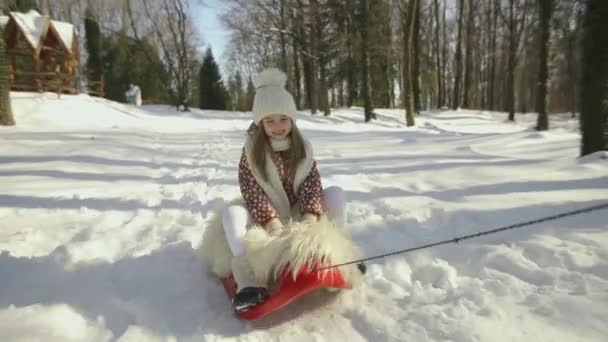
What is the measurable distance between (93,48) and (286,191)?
28.7 metres

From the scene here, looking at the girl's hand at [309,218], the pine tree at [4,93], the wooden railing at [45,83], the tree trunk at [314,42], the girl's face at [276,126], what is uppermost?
the tree trunk at [314,42]

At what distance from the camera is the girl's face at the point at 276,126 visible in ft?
7.93

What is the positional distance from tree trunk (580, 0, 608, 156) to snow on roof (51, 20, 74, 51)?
2003 cm

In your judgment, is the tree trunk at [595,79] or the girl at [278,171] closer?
the girl at [278,171]

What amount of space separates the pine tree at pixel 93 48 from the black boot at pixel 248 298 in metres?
28.6

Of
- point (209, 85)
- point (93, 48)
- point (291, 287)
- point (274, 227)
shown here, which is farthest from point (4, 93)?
point (209, 85)

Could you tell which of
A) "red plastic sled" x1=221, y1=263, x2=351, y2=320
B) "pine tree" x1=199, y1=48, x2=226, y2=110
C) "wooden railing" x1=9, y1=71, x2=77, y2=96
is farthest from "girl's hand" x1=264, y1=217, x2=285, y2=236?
"pine tree" x1=199, y1=48, x2=226, y2=110

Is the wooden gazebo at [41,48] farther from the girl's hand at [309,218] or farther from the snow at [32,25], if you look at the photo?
the girl's hand at [309,218]

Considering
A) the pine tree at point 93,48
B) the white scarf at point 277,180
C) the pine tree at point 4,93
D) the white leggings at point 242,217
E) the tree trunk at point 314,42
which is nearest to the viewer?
the white leggings at point 242,217

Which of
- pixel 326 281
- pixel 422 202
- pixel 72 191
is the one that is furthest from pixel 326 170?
pixel 326 281

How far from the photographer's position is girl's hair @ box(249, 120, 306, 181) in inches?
94.0

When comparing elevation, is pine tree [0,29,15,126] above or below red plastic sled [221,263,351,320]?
above

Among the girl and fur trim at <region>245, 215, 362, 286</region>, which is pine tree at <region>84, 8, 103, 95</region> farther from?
fur trim at <region>245, 215, 362, 286</region>

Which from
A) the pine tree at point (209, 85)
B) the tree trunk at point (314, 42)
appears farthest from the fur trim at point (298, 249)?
the pine tree at point (209, 85)
